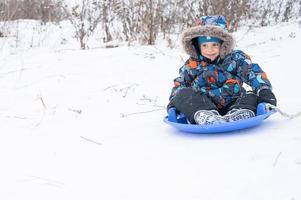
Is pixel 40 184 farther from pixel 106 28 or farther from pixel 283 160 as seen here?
pixel 106 28

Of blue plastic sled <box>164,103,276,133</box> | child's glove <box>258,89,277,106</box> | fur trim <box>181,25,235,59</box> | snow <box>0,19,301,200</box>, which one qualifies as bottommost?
snow <box>0,19,301,200</box>

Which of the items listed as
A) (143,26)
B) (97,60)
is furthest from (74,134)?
(143,26)

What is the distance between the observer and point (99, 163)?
2.23 meters

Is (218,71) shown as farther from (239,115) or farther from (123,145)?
(123,145)

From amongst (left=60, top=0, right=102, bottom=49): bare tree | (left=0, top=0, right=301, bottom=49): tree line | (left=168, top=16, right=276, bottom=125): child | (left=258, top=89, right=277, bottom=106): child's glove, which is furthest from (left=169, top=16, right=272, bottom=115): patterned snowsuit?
(left=60, top=0, right=102, bottom=49): bare tree

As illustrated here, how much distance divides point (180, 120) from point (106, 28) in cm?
396

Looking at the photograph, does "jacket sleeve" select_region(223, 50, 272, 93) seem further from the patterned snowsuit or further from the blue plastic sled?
the blue plastic sled

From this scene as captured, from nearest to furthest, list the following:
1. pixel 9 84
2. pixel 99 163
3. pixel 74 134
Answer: pixel 99 163 → pixel 74 134 → pixel 9 84

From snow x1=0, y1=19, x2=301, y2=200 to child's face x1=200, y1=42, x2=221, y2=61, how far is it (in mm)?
583

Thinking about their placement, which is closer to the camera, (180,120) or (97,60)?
(180,120)

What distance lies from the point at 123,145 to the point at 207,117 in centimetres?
52

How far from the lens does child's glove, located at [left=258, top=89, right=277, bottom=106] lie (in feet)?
8.79

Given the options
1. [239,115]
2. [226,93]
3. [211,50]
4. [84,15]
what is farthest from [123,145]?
[84,15]

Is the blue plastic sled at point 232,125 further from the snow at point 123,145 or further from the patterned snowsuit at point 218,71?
the patterned snowsuit at point 218,71
